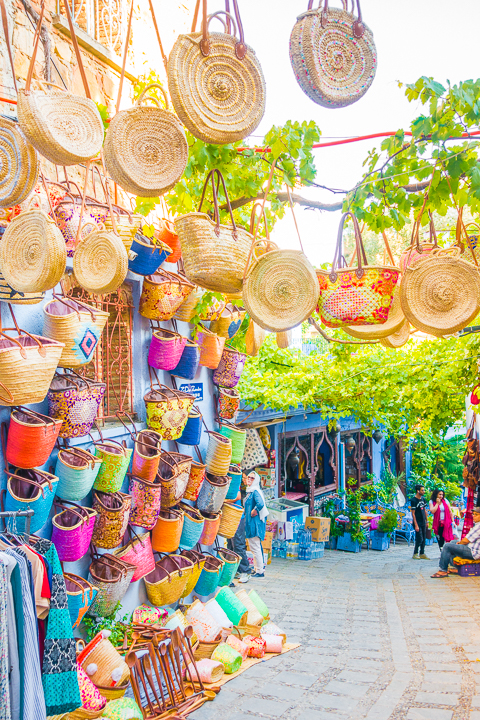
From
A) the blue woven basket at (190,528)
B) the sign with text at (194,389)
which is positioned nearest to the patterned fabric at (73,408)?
the blue woven basket at (190,528)

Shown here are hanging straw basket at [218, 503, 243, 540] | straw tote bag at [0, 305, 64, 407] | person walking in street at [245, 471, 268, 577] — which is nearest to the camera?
straw tote bag at [0, 305, 64, 407]

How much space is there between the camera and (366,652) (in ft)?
16.9

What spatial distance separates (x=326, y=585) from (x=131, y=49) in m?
6.57

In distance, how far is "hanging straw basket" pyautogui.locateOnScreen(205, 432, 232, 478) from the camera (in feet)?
17.1

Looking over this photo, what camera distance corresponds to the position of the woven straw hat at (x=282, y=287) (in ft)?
7.54

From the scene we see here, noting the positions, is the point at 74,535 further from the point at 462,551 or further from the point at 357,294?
the point at 462,551

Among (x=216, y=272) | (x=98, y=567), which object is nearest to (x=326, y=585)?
(x=98, y=567)

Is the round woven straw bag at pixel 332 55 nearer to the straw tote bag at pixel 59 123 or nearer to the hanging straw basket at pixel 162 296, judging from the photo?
the straw tote bag at pixel 59 123

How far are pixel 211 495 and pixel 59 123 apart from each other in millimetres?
3842

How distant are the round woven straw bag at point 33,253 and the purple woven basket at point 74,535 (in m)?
1.68

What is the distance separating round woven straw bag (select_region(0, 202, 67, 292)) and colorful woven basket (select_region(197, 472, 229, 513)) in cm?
316

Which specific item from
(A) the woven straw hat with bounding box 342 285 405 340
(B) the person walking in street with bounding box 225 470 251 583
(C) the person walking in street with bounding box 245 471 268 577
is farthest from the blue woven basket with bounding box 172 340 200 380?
(C) the person walking in street with bounding box 245 471 268 577

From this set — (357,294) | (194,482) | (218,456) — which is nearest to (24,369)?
(357,294)

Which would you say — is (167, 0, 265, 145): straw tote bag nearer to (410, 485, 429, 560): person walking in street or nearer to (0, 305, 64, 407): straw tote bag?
(0, 305, 64, 407): straw tote bag
